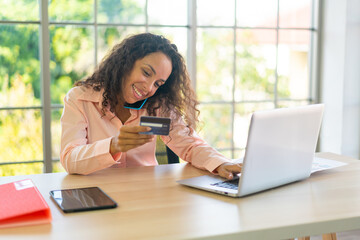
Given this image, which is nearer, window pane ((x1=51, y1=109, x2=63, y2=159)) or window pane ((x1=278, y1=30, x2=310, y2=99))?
window pane ((x1=51, y1=109, x2=63, y2=159))

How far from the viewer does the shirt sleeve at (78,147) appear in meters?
1.67

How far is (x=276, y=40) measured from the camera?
3619 mm

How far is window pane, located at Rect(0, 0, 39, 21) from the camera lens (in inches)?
113

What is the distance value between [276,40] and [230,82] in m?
0.52

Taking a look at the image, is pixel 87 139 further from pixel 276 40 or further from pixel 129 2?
pixel 276 40

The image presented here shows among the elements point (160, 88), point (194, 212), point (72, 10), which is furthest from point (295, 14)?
point (194, 212)

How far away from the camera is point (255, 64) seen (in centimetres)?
359

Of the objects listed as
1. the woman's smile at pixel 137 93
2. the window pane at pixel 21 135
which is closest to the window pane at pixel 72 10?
the window pane at pixel 21 135

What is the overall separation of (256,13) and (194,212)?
102 inches

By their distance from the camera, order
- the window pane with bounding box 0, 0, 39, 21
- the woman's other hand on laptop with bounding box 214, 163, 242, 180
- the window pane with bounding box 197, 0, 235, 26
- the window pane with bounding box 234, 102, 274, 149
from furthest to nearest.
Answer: the window pane with bounding box 234, 102, 274, 149
the window pane with bounding box 197, 0, 235, 26
the window pane with bounding box 0, 0, 39, 21
the woman's other hand on laptop with bounding box 214, 163, 242, 180

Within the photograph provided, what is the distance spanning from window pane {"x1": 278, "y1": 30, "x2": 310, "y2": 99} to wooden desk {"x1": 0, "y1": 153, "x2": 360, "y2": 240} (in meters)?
2.11

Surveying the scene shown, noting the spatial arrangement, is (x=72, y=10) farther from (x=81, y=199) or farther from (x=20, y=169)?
(x=81, y=199)

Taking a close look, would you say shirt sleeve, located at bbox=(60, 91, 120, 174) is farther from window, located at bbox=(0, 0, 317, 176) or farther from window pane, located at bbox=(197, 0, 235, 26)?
window pane, located at bbox=(197, 0, 235, 26)

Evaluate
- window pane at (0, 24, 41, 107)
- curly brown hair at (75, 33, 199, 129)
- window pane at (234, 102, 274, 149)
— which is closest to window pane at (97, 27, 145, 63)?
window pane at (0, 24, 41, 107)
